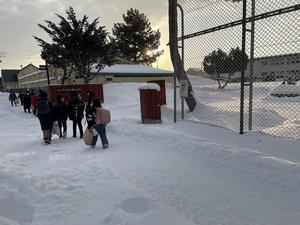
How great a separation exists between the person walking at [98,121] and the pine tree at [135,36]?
155ft

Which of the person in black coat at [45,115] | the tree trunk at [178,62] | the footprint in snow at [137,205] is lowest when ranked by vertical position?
the footprint in snow at [137,205]

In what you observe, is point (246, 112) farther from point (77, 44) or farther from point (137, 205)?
point (77, 44)

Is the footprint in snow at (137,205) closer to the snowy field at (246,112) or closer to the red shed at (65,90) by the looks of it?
the snowy field at (246,112)

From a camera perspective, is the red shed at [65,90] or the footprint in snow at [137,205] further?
the red shed at [65,90]

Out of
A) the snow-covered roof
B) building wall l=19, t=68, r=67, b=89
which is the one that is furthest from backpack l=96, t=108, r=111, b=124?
building wall l=19, t=68, r=67, b=89

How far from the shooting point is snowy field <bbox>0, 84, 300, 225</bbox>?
4.25m

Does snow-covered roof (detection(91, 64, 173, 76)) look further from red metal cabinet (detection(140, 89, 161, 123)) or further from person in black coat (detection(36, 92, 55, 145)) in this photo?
red metal cabinet (detection(140, 89, 161, 123))

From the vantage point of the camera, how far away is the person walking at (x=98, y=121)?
26.5ft

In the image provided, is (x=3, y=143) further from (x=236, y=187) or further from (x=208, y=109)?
(x=236, y=187)

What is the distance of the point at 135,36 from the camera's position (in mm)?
55938

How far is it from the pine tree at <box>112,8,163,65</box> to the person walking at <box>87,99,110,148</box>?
47.2 meters

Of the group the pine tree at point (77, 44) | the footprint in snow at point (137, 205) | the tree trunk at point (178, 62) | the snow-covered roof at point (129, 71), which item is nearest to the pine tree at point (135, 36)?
the snow-covered roof at point (129, 71)

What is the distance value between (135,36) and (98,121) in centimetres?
4926

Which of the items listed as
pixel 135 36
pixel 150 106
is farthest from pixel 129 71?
pixel 150 106
